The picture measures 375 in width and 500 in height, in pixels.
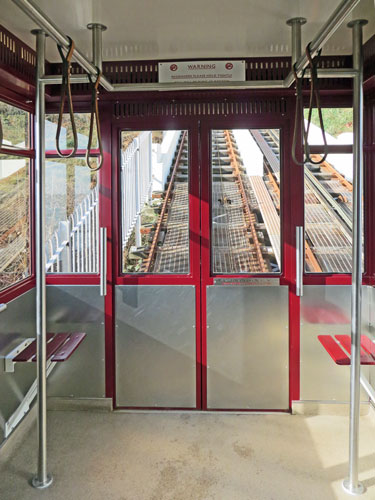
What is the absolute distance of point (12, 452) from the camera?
340 cm

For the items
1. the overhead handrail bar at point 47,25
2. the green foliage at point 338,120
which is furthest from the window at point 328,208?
the overhead handrail bar at point 47,25

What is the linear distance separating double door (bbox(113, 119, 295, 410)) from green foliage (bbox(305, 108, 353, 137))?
15.2 inches

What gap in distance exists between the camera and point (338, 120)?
392 centimetres

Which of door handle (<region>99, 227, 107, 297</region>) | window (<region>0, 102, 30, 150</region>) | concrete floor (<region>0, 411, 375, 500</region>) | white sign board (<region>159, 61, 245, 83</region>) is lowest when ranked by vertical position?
concrete floor (<region>0, 411, 375, 500</region>)

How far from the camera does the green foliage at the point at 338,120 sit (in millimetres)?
3898

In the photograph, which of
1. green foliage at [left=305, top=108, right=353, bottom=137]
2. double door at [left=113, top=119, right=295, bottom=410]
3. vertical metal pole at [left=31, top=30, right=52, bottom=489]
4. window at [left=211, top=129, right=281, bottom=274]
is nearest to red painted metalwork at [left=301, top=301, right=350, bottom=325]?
double door at [left=113, top=119, right=295, bottom=410]

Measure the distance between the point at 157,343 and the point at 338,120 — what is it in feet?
7.11

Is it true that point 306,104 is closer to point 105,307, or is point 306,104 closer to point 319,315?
point 319,315

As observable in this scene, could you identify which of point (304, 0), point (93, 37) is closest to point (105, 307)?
point (93, 37)

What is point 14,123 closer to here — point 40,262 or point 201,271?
point 40,262

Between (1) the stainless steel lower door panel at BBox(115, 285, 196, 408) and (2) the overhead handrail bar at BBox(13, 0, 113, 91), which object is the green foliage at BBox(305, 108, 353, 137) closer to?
(1) the stainless steel lower door panel at BBox(115, 285, 196, 408)

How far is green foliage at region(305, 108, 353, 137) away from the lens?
153 inches

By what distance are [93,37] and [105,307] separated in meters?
1.96

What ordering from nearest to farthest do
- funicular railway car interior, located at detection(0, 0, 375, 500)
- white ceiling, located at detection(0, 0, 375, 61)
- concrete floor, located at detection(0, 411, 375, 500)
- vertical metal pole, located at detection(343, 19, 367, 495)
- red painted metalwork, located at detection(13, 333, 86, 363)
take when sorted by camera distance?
white ceiling, located at detection(0, 0, 375, 61), vertical metal pole, located at detection(343, 19, 367, 495), concrete floor, located at detection(0, 411, 375, 500), red painted metalwork, located at detection(13, 333, 86, 363), funicular railway car interior, located at detection(0, 0, 375, 500)
